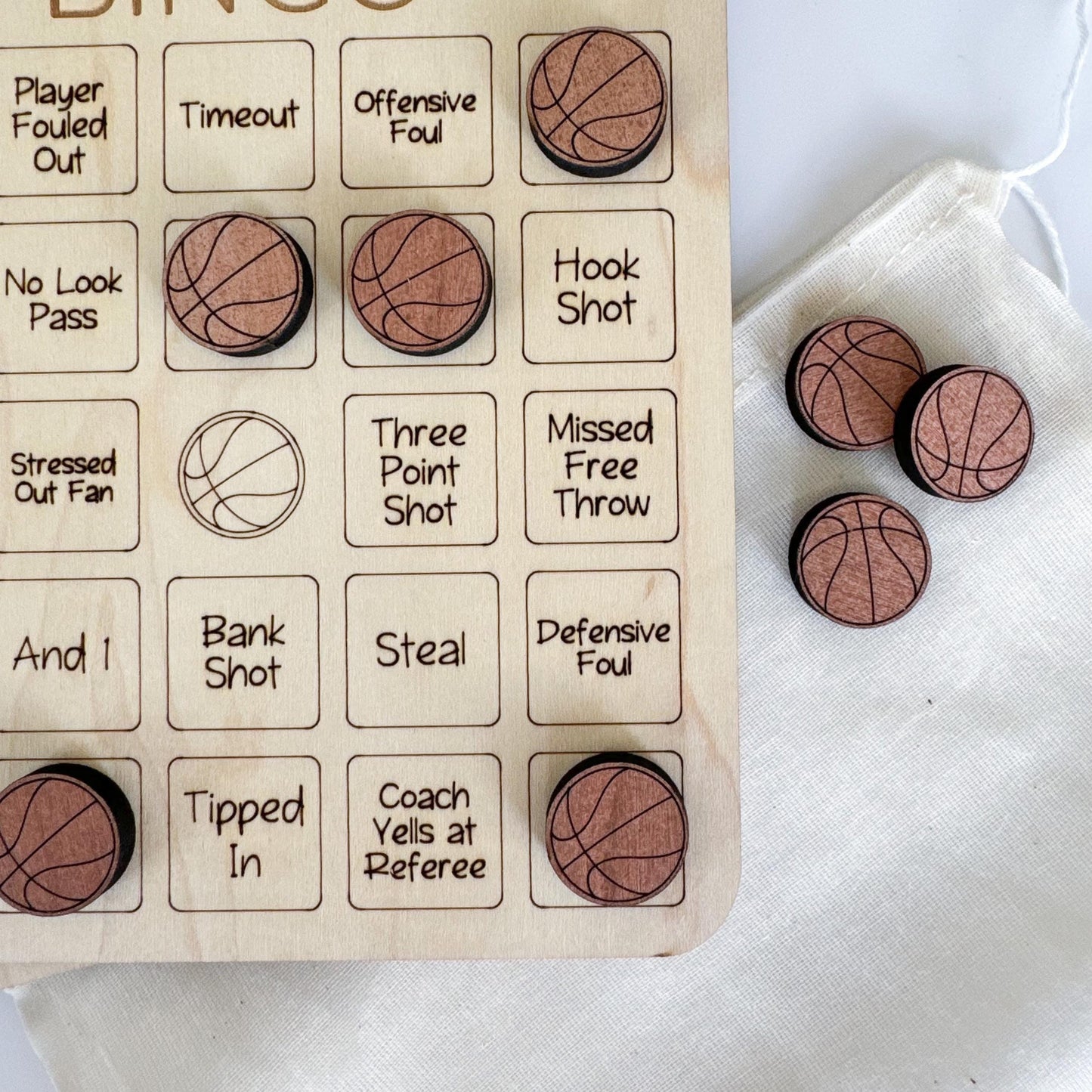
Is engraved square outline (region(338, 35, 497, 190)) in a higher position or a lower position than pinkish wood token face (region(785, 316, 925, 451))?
higher

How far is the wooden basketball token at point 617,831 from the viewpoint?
0.54 m

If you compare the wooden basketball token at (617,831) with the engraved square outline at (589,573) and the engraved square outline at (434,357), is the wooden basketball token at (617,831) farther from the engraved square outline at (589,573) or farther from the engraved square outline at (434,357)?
the engraved square outline at (434,357)

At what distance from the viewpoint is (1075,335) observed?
2.23 ft

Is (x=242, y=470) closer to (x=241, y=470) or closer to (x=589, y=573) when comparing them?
(x=241, y=470)

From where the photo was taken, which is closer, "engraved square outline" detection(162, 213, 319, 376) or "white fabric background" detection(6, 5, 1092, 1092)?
"engraved square outline" detection(162, 213, 319, 376)

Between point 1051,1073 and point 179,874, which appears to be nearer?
point 179,874

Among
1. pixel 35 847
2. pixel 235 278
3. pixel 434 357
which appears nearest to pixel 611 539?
pixel 434 357

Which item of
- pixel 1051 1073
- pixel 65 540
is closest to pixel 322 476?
pixel 65 540

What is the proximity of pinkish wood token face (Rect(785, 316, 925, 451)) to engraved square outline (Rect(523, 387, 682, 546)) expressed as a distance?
0.12m

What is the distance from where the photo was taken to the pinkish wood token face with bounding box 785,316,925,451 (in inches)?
24.9

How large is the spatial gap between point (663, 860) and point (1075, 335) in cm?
44

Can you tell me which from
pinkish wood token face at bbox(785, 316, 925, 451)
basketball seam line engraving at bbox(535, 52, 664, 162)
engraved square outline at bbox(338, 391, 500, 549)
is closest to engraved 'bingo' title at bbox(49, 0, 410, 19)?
basketball seam line engraving at bbox(535, 52, 664, 162)

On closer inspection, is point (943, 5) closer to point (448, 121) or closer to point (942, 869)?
point (448, 121)

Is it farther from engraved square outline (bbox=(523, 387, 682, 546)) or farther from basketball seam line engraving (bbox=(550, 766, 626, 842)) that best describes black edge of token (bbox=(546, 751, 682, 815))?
engraved square outline (bbox=(523, 387, 682, 546))
